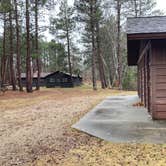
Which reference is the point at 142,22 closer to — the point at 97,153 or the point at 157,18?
the point at 157,18

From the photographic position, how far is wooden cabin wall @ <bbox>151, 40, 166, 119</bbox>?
7.98m

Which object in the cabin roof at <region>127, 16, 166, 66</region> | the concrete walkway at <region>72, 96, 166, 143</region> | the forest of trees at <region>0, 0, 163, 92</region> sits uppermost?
the forest of trees at <region>0, 0, 163, 92</region>

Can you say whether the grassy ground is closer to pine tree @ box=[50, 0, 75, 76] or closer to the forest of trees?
the forest of trees

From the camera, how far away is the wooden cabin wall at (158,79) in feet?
26.2

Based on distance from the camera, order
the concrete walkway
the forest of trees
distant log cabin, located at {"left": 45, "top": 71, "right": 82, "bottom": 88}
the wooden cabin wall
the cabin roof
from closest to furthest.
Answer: the concrete walkway → the cabin roof → the wooden cabin wall → the forest of trees → distant log cabin, located at {"left": 45, "top": 71, "right": 82, "bottom": 88}

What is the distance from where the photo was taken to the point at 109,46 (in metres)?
40.2

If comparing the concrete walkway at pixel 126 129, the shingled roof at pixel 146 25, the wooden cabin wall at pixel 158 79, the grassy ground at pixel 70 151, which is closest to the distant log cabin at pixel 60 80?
the shingled roof at pixel 146 25

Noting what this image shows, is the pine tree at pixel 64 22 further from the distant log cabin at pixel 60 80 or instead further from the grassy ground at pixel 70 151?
the grassy ground at pixel 70 151

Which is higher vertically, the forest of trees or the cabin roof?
the forest of trees

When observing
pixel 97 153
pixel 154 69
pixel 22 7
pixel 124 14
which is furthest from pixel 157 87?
pixel 124 14

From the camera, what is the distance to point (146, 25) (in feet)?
27.0

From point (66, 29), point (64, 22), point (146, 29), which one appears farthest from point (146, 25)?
point (66, 29)

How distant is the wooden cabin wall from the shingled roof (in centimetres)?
41

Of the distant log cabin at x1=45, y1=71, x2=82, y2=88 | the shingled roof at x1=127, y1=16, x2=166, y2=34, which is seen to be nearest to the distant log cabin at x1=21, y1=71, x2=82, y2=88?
the distant log cabin at x1=45, y1=71, x2=82, y2=88
